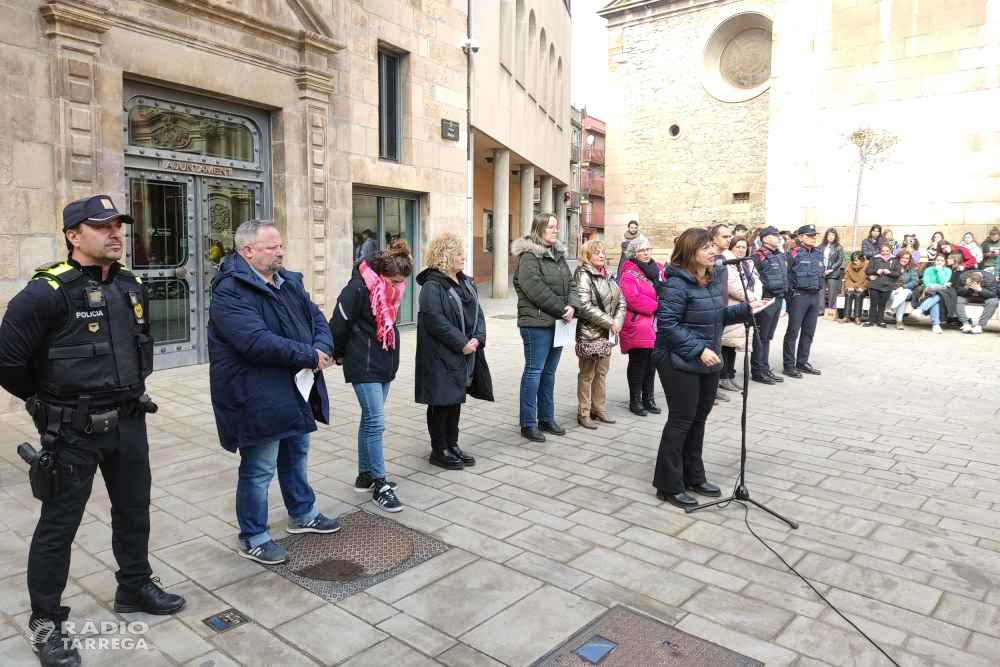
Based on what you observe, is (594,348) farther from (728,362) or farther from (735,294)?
(728,362)

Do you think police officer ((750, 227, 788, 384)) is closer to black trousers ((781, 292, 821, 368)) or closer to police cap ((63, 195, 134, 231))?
black trousers ((781, 292, 821, 368))

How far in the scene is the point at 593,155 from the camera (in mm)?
70000

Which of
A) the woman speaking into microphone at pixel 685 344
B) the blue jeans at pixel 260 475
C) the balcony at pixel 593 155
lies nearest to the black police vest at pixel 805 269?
the woman speaking into microphone at pixel 685 344

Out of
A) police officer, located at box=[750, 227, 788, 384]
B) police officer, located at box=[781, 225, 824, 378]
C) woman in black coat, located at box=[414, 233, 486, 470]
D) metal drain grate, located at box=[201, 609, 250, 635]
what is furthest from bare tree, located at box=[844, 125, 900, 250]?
metal drain grate, located at box=[201, 609, 250, 635]

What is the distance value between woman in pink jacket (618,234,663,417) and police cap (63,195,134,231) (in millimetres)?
5029

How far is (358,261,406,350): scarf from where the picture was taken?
481 centimetres

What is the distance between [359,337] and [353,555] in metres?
1.45

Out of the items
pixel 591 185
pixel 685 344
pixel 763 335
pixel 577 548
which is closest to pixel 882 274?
pixel 763 335

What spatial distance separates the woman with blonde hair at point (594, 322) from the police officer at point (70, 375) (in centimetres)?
440

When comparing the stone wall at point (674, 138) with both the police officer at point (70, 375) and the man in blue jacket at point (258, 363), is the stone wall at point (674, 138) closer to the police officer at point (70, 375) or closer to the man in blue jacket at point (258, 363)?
the man in blue jacket at point (258, 363)

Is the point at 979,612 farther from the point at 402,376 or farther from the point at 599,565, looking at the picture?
the point at 402,376

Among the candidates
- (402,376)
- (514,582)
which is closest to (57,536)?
(514,582)

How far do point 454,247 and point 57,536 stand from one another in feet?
10.6

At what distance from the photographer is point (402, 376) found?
31.1 feet
